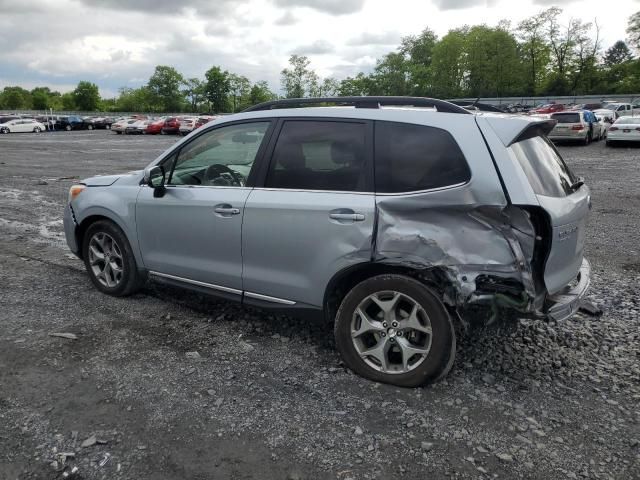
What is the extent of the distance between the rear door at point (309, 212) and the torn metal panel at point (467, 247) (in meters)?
0.18

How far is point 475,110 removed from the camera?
141 inches

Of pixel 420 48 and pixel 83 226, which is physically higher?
pixel 420 48

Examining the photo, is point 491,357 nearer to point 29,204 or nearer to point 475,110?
point 475,110

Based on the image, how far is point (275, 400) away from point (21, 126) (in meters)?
52.3

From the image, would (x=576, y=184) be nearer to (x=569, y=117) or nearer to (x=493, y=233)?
(x=493, y=233)

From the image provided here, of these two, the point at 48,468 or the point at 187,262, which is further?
the point at 187,262

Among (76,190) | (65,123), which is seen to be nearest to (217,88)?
(65,123)

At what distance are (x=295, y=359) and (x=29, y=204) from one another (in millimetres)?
8551

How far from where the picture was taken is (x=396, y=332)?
336 cm

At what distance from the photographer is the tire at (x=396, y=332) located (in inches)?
127

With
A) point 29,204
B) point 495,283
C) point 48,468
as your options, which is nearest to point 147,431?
point 48,468

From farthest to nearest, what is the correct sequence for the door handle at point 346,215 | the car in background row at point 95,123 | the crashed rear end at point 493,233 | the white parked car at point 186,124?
the car in background row at point 95,123 → the white parked car at point 186,124 → the door handle at point 346,215 → the crashed rear end at point 493,233

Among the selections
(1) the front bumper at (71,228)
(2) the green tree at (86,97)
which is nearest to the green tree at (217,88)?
(2) the green tree at (86,97)

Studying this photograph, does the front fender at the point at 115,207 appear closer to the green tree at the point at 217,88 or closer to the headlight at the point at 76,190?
the headlight at the point at 76,190
